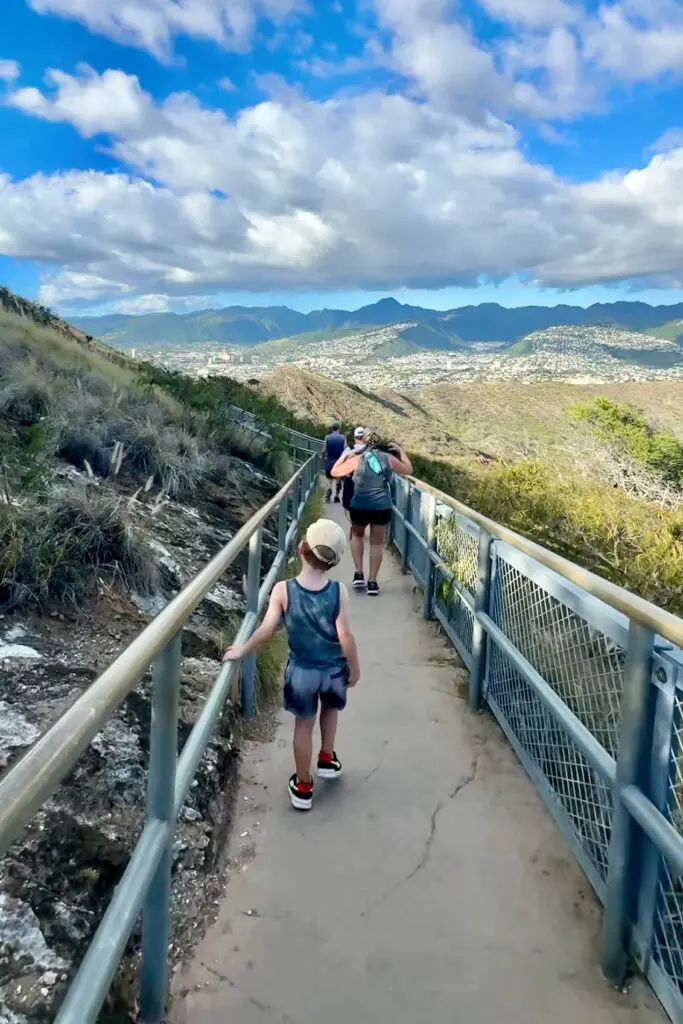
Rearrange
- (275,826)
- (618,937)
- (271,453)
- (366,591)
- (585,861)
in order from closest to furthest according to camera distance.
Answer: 1. (618,937)
2. (585,861)
3. (275,826)
4. (366,591)
5. (271,453)

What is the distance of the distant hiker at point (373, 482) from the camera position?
6.77 metres

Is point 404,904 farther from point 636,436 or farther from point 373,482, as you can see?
point 636,436

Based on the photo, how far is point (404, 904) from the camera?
2.79 m

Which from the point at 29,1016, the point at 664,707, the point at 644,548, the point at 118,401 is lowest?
the point at 644,548

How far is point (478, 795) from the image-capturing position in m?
3.59

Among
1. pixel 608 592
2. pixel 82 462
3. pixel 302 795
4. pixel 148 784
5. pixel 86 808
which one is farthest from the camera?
pixel 82 462

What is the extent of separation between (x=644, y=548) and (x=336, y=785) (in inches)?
335

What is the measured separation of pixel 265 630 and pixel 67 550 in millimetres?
1953

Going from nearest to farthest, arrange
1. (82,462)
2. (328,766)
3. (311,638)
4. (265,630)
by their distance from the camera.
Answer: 1. (265,630)
2. (311,638)
3. (328,766)
4. (82,462)

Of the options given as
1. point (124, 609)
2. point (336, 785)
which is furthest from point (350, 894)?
point (124, 609)

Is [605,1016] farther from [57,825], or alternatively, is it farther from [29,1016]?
[57,825]

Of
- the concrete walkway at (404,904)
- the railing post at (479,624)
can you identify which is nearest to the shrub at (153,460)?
the railing post at (479,624)

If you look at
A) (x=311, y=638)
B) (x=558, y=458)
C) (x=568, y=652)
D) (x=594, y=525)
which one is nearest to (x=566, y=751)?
(x=568, y=652)

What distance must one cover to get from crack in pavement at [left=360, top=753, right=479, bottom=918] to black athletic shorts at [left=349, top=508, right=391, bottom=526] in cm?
331
